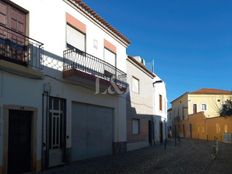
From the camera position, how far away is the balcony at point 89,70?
1547cm

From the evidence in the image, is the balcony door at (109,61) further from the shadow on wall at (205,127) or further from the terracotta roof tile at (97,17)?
the shadow on wall at (205,127)

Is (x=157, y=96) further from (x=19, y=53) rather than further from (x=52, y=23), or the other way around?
(x=19, y=53)

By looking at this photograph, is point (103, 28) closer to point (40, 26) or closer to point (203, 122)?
point (40, 26)

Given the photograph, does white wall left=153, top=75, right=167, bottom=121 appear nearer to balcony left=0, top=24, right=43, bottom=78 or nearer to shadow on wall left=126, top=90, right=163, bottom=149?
shadow on wall left=126, top=90, right=163, bottom=149

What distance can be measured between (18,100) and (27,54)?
1.61 m

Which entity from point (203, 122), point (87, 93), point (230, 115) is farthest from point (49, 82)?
point (203, 122)

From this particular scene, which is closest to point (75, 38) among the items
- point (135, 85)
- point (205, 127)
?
point (135, 85)

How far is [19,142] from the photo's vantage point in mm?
12500

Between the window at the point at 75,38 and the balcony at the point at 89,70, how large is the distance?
0.32 metres

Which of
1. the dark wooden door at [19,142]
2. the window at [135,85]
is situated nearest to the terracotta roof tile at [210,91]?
the window at [135,85]

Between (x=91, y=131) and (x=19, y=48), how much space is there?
6923 mm

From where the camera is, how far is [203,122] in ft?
173

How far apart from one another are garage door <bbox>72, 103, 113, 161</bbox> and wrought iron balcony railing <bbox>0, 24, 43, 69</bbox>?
3890mm

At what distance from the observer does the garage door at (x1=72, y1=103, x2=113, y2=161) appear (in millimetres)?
16734
